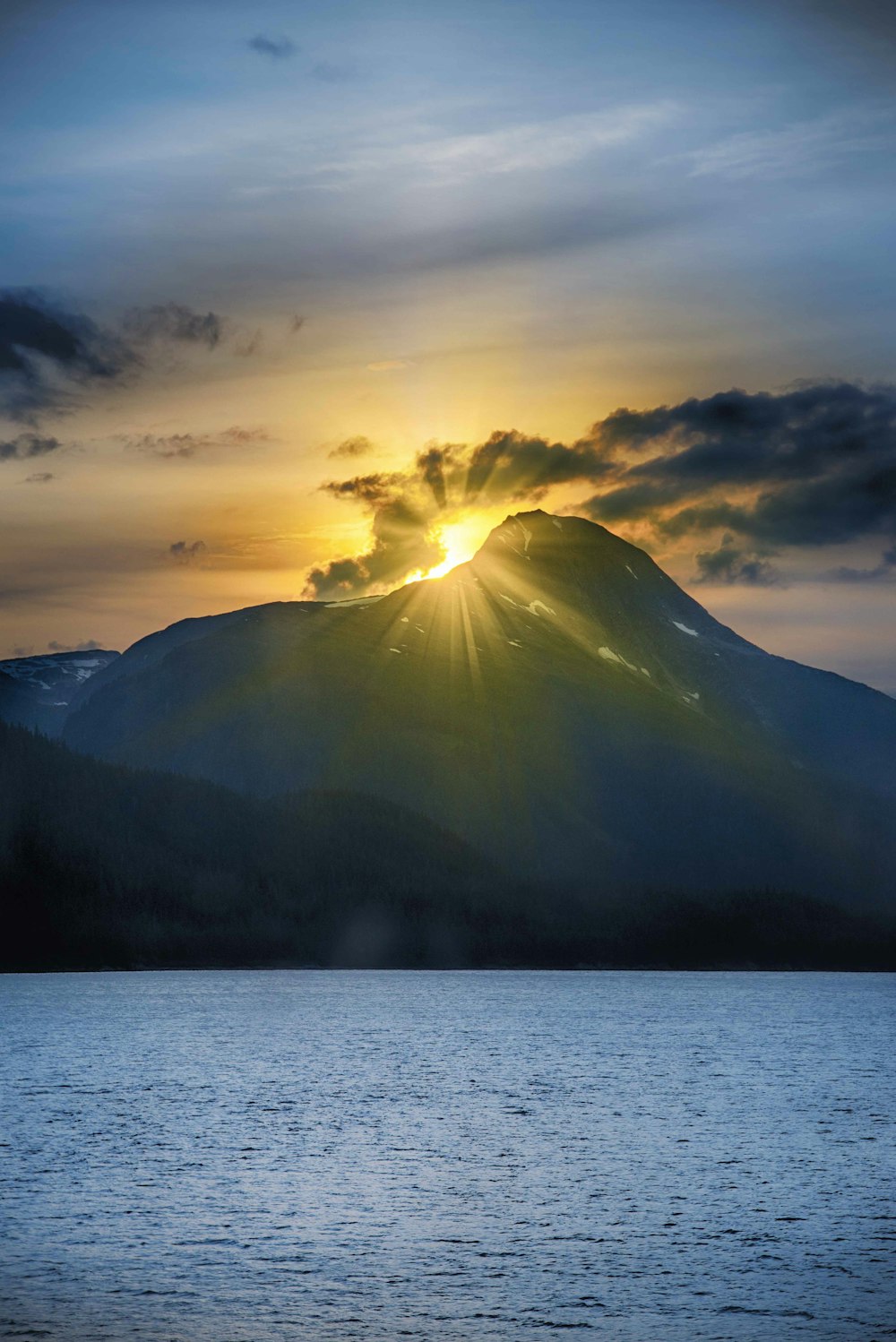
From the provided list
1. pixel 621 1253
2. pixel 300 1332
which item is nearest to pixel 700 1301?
pixel 621 1253

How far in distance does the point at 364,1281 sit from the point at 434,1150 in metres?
34.2

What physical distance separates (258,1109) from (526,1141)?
85.1ft

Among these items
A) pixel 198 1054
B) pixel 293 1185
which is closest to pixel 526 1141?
pixel 293 1185

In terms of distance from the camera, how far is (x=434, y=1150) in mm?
74938

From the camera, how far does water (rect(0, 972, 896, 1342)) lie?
37.4 m

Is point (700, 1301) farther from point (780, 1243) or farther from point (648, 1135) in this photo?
point (648, 1135)

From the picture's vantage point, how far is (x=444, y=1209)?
5541 centimetres

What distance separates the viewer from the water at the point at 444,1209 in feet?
123

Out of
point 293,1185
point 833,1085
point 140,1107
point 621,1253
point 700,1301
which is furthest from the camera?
point 833,1085

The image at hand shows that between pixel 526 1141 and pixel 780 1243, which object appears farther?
pixel 526 1141

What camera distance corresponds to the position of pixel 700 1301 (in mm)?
39219

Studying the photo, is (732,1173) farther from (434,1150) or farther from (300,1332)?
(300,1332)

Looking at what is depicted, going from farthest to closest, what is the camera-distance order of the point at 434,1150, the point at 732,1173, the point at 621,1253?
the point at 434,1150, the point at 732,1173, the point at 621,1253

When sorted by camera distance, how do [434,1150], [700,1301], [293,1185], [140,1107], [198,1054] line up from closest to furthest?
[700,1301] < [293,1185] < [434,1150] < [140,1107] < [198,1054]
